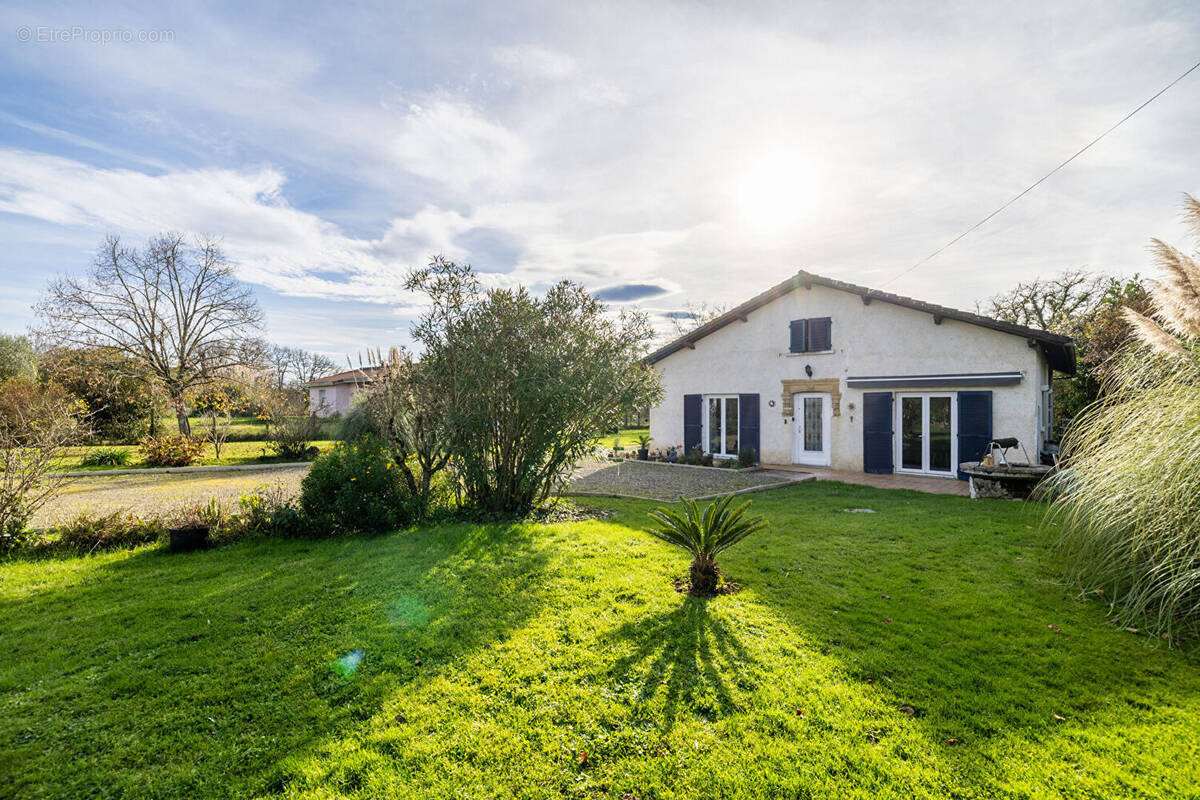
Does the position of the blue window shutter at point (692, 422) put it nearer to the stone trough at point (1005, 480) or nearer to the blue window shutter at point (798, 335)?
the blue window shutter at point (798, 335)

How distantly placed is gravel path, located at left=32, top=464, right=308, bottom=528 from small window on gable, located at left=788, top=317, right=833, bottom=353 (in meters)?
12.6

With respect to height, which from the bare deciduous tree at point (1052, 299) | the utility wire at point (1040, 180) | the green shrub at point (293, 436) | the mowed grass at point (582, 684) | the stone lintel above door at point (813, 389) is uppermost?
the bare deciduous tree at point (1052, 299)

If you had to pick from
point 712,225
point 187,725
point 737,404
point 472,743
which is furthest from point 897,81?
point 187,725

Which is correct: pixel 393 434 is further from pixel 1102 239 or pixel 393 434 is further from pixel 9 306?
pixel 9 306

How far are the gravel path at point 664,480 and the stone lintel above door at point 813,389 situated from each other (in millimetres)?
2187

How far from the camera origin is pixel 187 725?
2.66 meters

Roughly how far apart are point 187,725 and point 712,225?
1172cm

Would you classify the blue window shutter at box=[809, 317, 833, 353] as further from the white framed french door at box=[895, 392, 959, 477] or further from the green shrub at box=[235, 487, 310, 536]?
the green shrub at box=[235, 487, 310, 536]

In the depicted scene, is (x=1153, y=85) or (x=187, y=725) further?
(x=1153, y=85)

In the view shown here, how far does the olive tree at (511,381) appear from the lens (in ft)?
23.2

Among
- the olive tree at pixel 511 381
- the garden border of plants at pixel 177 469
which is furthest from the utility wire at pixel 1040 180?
the garden border of plants at pixel 177 469

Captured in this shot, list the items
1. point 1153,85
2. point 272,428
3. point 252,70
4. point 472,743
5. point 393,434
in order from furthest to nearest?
point 272,428
point 393,434
point 1153,85
point 252,70
point 472,743

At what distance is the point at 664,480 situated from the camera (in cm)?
1198

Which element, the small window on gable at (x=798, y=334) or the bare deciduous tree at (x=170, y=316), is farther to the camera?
the bare deciduous tree at (x=170, y=316)
